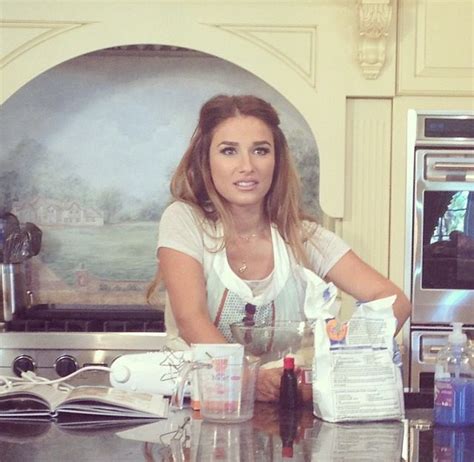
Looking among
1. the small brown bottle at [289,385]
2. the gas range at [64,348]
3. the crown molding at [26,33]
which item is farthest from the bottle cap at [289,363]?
the crown molding at [26,33]

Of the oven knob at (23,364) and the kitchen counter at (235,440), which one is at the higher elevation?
the oven knob at (23,364)

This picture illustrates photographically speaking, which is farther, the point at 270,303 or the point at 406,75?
the point at 406,75

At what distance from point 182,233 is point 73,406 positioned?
0.53 metres

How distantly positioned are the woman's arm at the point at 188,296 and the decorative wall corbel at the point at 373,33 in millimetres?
1125

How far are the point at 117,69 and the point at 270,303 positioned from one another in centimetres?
164

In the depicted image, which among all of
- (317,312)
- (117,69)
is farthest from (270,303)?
(117,69)

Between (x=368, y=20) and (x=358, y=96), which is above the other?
(x=368, y=20)

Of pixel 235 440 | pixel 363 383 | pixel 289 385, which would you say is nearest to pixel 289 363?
pixel 289 385

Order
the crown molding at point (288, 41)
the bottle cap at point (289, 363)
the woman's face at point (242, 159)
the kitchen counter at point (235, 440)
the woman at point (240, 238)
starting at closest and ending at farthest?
the kitchen counter at point (235, 440)
the bottle cap at point (289, 363)
the woman at point (240, 238)
the woman's face at point (242, 159)
the crown molding at point (288, 41)

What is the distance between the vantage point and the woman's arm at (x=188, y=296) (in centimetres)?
177

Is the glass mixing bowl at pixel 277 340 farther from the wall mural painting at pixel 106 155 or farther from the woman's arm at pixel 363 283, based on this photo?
the wall mural painting at pixel 106 155

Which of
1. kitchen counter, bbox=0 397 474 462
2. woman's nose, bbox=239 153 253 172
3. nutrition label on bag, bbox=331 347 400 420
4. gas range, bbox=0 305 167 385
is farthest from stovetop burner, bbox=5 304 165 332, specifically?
nutrition label on bag, bbox=331 347 400 420

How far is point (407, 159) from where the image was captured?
2.82 m

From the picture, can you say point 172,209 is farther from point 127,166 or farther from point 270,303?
point 127,166
